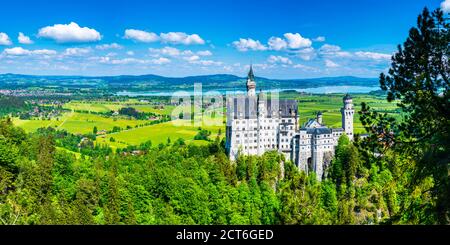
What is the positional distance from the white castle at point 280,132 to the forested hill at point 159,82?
763 cm

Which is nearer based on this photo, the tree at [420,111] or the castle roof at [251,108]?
the tree at [420,111]

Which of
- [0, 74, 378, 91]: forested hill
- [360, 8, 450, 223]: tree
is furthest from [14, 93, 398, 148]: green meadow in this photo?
[360, 8, 450, 223]: tree

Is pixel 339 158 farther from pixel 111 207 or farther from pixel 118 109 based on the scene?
pixel 118 109

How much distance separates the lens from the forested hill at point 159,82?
74.4m

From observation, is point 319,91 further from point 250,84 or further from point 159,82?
point 250,84

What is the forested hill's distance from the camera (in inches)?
2928

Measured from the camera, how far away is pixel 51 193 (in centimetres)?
3011

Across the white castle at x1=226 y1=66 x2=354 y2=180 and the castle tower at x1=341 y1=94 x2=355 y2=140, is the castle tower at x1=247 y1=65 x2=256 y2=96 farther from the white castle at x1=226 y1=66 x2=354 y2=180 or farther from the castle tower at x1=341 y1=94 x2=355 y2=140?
the castle tower at x1=341 y1=94 x2=355 y2=140

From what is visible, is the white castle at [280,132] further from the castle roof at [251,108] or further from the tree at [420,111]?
the tree at [420,111]

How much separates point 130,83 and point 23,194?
8891 centimetres

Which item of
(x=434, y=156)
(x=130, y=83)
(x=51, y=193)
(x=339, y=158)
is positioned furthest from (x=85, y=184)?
(x=130, y=83)

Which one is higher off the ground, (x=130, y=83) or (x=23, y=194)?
(x=130, y=83)

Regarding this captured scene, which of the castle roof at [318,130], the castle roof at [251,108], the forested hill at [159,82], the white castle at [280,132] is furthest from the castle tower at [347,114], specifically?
the forested hill at [159,82]

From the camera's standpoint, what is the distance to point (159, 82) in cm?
10662
